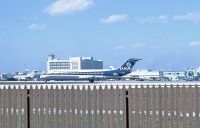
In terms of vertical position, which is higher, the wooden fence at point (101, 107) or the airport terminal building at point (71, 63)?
the airport terminal building at point (71, 63)

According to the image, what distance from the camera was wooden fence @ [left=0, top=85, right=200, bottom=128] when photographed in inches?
521

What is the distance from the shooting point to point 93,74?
102750 millimetres

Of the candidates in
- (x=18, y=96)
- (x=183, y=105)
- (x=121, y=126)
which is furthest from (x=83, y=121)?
(x=183, y=105)

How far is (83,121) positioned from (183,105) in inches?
128

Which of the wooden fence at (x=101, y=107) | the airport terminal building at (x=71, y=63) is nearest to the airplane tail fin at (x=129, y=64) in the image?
the airport terminal building at (x=71, y=63)

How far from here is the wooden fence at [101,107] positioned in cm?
1324

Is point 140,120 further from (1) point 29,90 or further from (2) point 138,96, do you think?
(1) point 29,90

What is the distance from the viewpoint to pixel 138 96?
1342 centimetres

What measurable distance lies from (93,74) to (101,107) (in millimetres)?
88857

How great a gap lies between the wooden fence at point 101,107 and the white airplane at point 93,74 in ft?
229

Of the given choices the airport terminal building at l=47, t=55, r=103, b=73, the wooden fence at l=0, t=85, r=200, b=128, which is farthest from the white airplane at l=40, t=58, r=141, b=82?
the wooden fence at l=0, t=85, r=200, b=128

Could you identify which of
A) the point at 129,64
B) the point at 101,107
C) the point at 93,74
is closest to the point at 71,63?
the point at 129,64

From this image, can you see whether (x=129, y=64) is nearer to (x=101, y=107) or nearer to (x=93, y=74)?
(x=93, y=74)

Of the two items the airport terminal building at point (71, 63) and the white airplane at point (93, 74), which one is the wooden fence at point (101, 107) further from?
the airport terminal building at point (71, 63)
